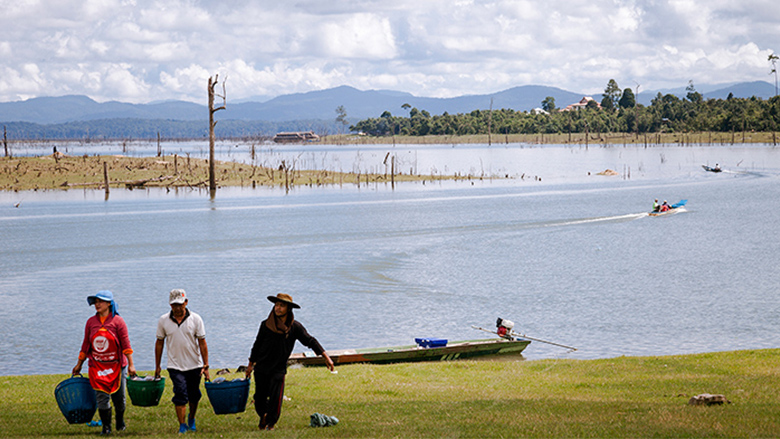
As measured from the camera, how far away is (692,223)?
66.8 metres

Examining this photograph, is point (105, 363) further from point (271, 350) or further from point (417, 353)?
point (417, 353)

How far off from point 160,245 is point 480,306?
1093 inches

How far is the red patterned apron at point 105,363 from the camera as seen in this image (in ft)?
41.2

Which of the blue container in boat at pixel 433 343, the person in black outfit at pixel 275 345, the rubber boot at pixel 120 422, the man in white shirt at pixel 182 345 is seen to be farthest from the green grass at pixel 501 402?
the blue container in boat at pixel 433 343

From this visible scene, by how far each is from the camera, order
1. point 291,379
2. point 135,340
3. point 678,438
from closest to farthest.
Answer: point 678,438 < point 291,379 < point 135,340

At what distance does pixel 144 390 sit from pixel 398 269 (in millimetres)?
31477

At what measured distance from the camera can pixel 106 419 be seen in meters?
13.2

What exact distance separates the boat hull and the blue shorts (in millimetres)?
9970

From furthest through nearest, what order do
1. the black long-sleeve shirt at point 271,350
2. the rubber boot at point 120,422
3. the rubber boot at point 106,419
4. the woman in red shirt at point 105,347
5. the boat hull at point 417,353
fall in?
the boat hull at point 417,353, the rubber boot at point 120,422, the rubber boot at point 106,419, the black long-sleeve shirt at point 271,350, the woman in red shirt at point 105,347

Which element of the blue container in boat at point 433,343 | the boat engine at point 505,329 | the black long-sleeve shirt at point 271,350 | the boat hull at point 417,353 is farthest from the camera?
the boat engine at point 505,329

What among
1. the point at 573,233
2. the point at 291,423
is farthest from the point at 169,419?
the point at 573,233

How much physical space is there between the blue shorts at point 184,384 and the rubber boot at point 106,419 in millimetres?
1130

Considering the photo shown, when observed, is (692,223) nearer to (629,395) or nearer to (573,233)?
(573,233)

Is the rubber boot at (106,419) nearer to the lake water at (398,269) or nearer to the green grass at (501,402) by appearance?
the green grass at (501,402)
